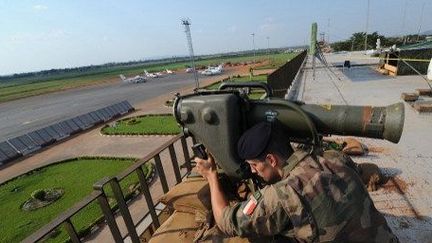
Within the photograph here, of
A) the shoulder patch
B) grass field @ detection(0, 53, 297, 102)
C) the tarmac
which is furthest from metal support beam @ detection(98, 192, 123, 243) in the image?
grass field @ detection(0, 53, 297, 102)

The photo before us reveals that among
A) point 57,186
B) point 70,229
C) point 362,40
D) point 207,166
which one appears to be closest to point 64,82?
point 362,40

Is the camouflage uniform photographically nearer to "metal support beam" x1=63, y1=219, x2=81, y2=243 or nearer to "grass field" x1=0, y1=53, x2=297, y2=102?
"metal support beam" x1=63, y1=219, x2=81, y2=243

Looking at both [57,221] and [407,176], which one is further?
[407,176]

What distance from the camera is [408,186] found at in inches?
186

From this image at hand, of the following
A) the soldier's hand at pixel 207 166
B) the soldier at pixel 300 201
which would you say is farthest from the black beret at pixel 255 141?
the soldier's hand at pixel 207 166

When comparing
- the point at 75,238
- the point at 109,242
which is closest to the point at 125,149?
the point at 109,242

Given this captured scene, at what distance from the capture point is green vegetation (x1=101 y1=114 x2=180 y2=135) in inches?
756

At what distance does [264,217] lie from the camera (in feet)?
6.76

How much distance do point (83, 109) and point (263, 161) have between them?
122ft

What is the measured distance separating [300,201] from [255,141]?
490mm

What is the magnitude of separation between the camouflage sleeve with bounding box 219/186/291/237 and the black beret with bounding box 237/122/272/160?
0.84 ft

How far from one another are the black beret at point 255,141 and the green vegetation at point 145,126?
16228mm

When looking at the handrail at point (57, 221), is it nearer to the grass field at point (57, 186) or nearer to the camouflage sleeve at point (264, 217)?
the camouflage sleeve at point (264, 217)

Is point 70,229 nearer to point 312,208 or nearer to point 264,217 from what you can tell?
point 264,217
